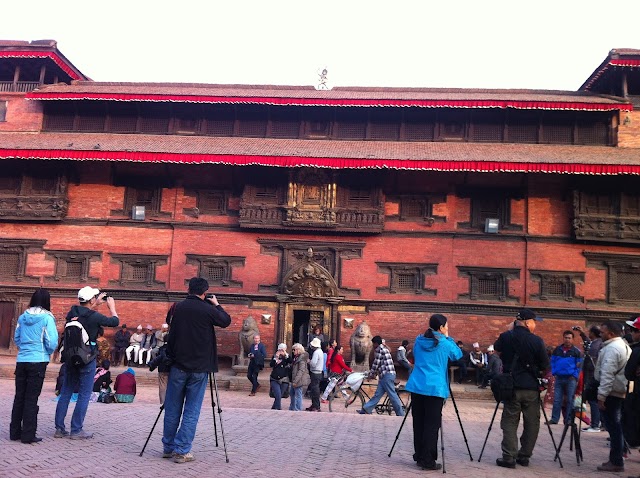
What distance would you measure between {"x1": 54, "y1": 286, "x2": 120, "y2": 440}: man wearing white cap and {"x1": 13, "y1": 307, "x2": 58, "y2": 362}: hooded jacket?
322 mm

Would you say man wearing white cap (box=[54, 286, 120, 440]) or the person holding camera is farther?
the person holding camera

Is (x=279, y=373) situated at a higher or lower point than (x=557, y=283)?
lower

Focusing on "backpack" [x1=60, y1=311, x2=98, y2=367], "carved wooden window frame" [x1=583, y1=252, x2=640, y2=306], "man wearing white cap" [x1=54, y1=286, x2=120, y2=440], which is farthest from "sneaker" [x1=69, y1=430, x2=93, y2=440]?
"carved wooden window frame" [x1=583, y1=252, x2=640, y2=306]

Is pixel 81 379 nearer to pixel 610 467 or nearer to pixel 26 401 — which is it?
pixel 26 401

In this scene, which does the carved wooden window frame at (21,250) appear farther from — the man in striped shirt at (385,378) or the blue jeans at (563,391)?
the blue jeans at (563,391)

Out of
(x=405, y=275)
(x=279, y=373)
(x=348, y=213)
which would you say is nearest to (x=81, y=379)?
(x=279, y=373)

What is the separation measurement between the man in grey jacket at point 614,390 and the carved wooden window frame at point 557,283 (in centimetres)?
1470

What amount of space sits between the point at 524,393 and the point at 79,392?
5.91 metres

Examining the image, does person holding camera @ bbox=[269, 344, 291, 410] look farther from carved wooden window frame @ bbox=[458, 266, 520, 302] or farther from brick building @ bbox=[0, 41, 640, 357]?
carved wooden window frame @ bbox=[458, 266, 520, 302]

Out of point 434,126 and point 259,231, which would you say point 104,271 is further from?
point 434,126

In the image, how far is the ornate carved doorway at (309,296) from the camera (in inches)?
892

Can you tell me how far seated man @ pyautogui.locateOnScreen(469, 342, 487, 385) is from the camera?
21.0m

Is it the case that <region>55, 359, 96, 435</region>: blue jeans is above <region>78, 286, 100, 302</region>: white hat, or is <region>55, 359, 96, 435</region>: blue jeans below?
below

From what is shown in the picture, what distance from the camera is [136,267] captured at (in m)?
23.7
